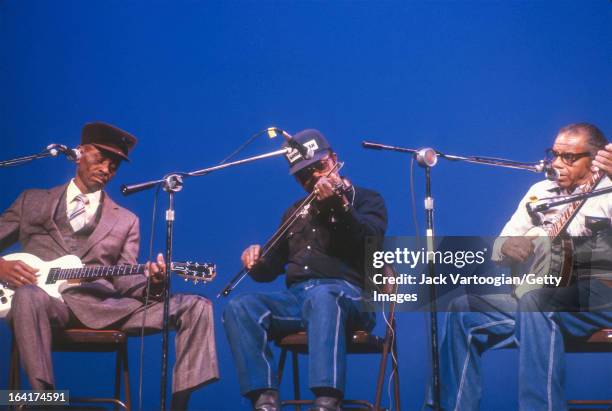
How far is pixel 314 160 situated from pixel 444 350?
3.81 feet

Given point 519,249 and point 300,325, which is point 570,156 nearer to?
point 519,249

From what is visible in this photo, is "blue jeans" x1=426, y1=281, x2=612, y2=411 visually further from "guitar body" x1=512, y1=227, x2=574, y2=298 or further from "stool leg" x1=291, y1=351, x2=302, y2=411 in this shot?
"stool leg" x1=291, y1=351, x2=302, y2=411

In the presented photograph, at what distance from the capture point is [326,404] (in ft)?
9.75

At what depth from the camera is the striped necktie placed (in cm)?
395

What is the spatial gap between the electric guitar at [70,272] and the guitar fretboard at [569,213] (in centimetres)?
167

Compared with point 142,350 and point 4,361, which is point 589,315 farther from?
point 4,361

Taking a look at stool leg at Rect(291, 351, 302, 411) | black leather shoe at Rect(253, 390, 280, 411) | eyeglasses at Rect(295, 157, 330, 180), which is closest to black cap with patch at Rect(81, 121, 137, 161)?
eyeglasses at Rect(295, 157, 330, 180)

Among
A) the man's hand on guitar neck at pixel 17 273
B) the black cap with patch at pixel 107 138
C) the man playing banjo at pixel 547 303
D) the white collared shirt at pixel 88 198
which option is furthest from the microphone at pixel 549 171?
the man's hand on guitar neck at pixel 17 273

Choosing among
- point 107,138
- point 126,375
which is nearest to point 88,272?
point 126,375

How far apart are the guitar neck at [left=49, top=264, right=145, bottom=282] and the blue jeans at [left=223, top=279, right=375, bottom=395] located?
0.68m

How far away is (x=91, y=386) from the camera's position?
4.04 metres

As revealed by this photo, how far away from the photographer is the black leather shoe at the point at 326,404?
2.97 metres

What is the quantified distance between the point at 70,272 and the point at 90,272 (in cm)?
11

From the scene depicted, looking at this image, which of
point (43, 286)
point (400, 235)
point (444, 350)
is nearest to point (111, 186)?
point (43, 286)
